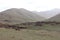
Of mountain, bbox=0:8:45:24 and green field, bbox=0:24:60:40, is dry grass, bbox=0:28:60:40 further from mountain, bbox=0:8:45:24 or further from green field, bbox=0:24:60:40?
mountain, bbox=0:8:45:24

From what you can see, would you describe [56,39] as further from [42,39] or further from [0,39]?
[0,39]

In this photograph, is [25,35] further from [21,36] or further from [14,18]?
[14,18]

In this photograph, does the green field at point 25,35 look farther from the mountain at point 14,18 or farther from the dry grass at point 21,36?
the mountain at point 14,18

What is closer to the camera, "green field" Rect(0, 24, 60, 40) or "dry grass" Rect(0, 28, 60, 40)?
"dry grass" Rect(0, 28, 60, 40)

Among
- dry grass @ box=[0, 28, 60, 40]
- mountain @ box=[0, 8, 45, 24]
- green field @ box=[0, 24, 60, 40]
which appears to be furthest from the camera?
mountain @ box=[0, 8, 45, 24]

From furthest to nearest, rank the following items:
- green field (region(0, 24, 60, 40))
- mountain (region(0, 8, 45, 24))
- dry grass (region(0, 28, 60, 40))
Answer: mountain (region(0, 8, 45, 24)) < green field (region(0, 24, 60, 40)) < dry grass (region(0, 28, 60, 40))

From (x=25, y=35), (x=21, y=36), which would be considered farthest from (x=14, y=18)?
(x=21, y=36)

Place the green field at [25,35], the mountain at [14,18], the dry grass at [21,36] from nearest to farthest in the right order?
the dry grass at [21,36] → the green field at [25,35] → the mountain at [14,18]

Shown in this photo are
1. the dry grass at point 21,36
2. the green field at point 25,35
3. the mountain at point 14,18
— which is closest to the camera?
the dry grass at point 21,36


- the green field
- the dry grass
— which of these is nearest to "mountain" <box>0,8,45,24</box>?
the green field

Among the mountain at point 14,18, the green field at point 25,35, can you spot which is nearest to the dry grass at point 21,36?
the green field at point 25,35

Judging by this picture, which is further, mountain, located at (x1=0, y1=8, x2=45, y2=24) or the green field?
mountain, located at (x1=0, y1=8, x2=45, y2=24)

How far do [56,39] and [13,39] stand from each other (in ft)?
25.1

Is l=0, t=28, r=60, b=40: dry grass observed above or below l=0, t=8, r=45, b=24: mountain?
below
